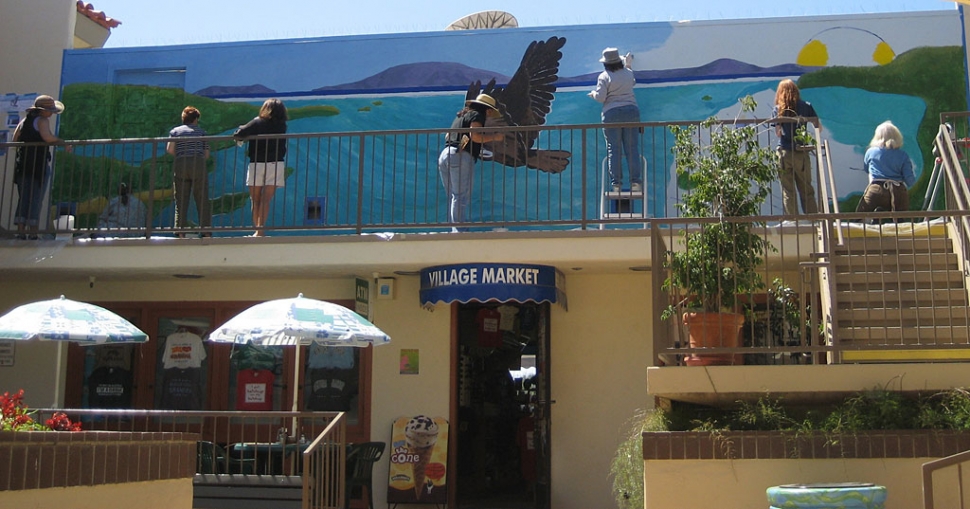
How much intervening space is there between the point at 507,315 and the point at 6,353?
20.1 ft

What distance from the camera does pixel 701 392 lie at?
24.7 feet

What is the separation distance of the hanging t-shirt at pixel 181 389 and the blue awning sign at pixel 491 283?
10.8 feet

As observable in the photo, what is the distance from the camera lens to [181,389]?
42.1 feet

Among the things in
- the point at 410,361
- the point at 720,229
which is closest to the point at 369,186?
the point at 410,361

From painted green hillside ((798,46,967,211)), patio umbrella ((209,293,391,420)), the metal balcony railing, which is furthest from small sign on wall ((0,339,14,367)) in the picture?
painted green hillside ((798,46,967,211))

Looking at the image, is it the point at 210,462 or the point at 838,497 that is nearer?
the point at 838,497

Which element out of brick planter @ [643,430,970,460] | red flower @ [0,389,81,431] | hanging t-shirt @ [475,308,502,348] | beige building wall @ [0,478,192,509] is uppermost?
hanging t-shirt @ [475,308,502,348]

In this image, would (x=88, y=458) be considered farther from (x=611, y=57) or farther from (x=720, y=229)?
(x=611, y=57)

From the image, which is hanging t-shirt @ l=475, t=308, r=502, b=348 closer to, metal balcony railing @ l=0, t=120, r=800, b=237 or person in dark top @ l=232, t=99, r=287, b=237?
metal balcony railing @ l=0, t=120, r=800, b=237

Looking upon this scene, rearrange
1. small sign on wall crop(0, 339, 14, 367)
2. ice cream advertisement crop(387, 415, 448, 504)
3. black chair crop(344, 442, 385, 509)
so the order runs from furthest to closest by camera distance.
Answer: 1. small sign on wall crop(0, 339, 14, 367)
2. ice cream advertisement crop(387, 415, 448, 504)
3. black chair crop(344, 442, 385, 509)

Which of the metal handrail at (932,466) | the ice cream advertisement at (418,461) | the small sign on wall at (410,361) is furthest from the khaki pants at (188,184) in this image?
the metal handrail at (932,466)

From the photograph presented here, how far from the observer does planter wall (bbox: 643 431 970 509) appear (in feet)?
22.8

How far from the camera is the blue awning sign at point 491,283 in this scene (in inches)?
434

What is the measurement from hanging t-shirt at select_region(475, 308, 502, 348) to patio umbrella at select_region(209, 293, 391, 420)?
10.3 ft
